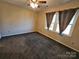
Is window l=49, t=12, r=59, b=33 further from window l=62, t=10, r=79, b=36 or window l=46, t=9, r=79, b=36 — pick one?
window l=62, t=10, r=79, b=36

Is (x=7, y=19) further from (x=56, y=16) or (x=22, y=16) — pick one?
(x=56, y=16)

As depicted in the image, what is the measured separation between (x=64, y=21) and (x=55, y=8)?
1138 mm

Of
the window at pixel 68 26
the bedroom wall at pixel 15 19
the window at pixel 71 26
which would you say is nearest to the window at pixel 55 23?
the window at pixel 68 26

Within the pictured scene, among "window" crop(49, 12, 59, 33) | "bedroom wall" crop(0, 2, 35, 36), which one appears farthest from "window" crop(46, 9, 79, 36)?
"bedroom wall" crop(0, 2, 35, 36)

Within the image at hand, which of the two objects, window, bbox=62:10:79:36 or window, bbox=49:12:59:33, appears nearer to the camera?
window, bbox=62:10:79:36

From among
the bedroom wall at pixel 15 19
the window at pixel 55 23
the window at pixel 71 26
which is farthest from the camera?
the bedroom wall at pixel 15 19

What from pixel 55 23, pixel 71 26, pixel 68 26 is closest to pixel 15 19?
pixel 55 23

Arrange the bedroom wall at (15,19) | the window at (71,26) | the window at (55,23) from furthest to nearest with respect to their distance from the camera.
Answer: the bedroom wall at (15,19) → the window at (55,23) → the window at (71,26)

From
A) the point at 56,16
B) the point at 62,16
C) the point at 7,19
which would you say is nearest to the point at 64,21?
the point at 62,16

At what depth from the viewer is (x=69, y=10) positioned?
12.1ft

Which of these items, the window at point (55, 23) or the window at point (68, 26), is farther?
the window at point (55, 23)

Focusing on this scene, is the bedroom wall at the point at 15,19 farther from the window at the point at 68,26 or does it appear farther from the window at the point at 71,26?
the window at the point at 71,26

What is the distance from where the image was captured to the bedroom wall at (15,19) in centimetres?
560

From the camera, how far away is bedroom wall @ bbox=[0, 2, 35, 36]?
5.60 meters
